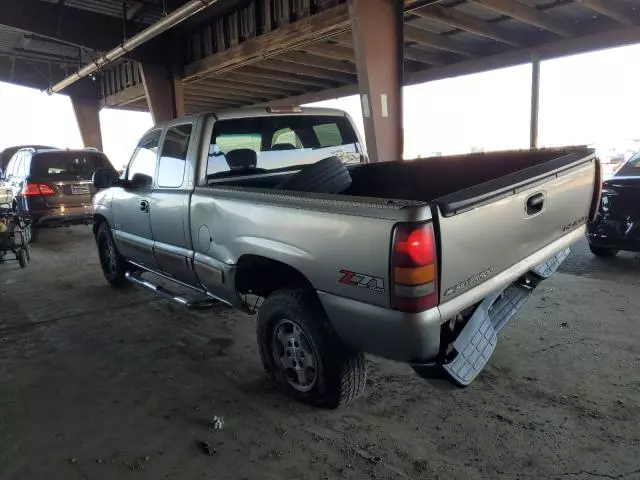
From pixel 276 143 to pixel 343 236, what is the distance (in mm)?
2072

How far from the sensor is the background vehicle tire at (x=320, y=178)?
135 inches

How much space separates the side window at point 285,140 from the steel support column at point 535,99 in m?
9.10

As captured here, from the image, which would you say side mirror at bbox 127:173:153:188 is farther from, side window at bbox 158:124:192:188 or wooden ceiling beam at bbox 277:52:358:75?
wooden ceiling beam at bbox 277:52:358:75

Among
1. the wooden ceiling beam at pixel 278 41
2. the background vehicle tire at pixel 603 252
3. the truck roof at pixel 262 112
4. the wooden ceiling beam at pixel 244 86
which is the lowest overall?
the background vehicle tire at pixel 603 252

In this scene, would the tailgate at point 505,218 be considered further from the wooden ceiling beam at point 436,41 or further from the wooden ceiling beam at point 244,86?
the wooden ceiling beam at point 244,86

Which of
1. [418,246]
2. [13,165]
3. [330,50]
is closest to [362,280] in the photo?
[418,246]

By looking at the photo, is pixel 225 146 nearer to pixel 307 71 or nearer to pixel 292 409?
pixel 292 409

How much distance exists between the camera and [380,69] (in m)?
7.24

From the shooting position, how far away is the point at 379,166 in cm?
425

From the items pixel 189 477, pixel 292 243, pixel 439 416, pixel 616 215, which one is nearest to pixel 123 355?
pixel 189 477

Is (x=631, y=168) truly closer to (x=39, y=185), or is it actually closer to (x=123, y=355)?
(x=123, y=355)

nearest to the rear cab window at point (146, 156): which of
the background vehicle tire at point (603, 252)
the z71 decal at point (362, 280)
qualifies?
the z71 decal at point (362, 280)

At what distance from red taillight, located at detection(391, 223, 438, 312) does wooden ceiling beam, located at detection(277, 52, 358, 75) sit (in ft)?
32.9

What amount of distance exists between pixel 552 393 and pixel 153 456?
8.11 feet
